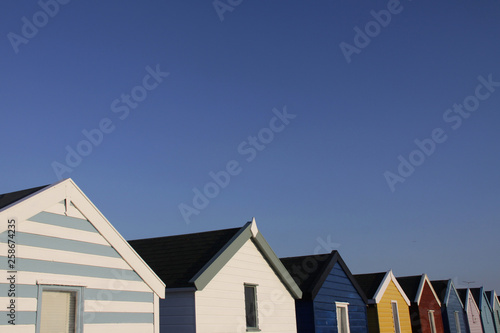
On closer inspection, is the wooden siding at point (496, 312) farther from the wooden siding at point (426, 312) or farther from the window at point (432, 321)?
the window at point (432, 321)

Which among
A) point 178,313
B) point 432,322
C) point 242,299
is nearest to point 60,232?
point 178,313

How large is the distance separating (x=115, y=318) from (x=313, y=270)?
11244mm

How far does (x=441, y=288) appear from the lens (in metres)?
33.0

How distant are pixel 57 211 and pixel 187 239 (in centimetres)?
706

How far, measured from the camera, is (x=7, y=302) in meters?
7.98

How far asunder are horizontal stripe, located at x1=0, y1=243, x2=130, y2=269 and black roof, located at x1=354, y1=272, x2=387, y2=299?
1578 centimetres

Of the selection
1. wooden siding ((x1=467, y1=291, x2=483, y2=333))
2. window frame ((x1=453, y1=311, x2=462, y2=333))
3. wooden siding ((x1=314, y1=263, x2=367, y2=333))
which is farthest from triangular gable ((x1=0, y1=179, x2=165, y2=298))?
wooden siding ((x1=467, y1=291, x2=483, y2=333))

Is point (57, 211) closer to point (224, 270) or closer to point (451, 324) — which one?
point (224, 270)

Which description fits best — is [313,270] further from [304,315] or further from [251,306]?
[251,306]

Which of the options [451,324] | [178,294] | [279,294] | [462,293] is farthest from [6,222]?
[462,293]

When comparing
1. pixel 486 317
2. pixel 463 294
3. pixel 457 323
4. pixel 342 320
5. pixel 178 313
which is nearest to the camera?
pixel 178 313

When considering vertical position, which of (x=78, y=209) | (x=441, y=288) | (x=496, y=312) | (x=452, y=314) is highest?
(x=78, y=209)

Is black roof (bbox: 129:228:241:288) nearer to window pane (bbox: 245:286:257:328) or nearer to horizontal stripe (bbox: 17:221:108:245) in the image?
window pane (bbox: 245:286:257:328)

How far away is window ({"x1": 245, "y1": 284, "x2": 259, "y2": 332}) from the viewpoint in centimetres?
1525
